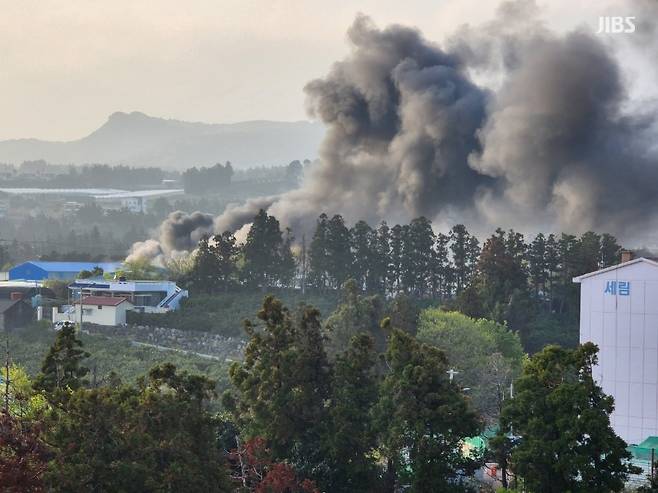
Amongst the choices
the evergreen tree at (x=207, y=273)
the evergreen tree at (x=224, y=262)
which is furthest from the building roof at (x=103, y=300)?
the evergreen tree at (x=224, y=262)

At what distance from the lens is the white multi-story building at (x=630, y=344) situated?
36.3m

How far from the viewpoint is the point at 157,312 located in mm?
57844

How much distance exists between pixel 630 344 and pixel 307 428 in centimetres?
1127

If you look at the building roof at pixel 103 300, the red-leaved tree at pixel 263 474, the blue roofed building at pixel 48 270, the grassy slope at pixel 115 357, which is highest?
the blue roofed building at pixel 48 270

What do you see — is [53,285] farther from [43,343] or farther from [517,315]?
[517,315]

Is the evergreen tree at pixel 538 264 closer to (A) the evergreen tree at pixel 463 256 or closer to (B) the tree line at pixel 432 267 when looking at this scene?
(B) the tree line at pixel 432 267

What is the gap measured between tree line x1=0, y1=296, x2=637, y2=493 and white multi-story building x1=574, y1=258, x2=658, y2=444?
7.55 meters

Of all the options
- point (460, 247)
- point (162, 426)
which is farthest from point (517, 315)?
point (162, 426)

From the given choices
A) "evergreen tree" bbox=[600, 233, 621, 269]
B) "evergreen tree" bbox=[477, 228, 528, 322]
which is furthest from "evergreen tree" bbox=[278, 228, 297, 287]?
"evergreen tree" bbox=[600, 233, 621, 269]

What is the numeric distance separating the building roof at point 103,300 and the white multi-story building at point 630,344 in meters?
24.6

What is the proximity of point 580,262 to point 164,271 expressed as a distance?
22902mm

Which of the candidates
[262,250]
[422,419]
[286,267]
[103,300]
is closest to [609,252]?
[286,267]

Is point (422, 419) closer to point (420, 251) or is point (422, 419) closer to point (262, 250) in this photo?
point (420, 251)

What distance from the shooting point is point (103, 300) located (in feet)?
187
